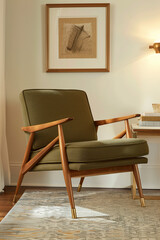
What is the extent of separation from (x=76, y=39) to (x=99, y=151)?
146 centimetres

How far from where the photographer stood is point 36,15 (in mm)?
3404

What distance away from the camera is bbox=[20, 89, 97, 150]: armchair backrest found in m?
2.76

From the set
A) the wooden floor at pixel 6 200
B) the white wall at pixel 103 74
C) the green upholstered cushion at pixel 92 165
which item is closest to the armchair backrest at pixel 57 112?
the green upholstered cushion at pixel 92 165

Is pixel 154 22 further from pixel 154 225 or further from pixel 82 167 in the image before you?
pixel 154 225

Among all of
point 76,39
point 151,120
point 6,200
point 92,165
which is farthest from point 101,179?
point 76,39

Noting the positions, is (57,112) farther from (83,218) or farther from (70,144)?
(83,218)

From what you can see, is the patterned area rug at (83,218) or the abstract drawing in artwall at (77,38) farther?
the abstract drawing in artwall at (77,38)

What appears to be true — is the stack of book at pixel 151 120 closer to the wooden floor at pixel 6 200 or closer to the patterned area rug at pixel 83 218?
the patterned area rug at pixel 83 218

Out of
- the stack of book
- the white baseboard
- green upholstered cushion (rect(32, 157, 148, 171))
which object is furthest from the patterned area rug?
the stack of book

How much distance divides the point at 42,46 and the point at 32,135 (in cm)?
115

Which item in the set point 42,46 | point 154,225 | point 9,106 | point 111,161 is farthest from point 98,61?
point 154,225

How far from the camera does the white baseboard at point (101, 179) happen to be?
11.0 ft

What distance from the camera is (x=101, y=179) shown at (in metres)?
3.39

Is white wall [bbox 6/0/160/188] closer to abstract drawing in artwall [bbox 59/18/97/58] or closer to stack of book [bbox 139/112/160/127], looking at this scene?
abstract drawing in artwall [bbox 59/18/97/58]
